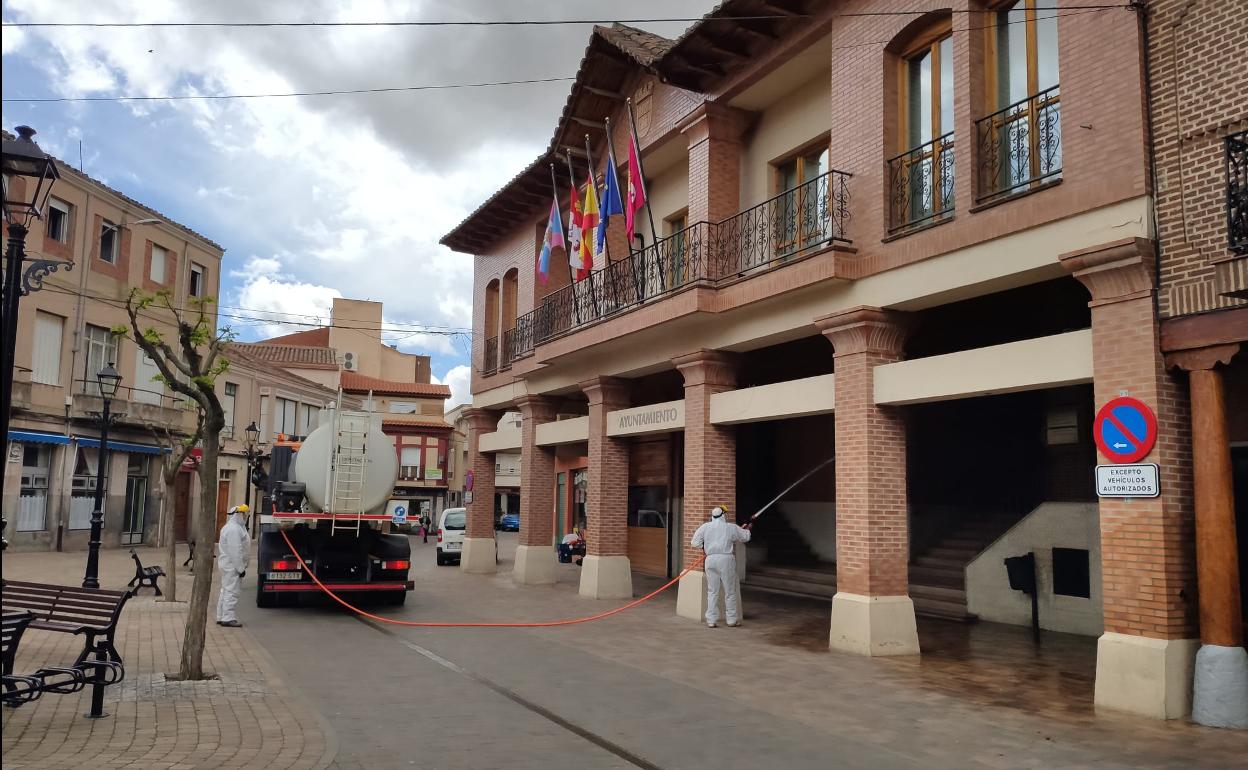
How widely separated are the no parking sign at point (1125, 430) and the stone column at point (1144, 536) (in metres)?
0.08

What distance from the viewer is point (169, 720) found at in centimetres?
729

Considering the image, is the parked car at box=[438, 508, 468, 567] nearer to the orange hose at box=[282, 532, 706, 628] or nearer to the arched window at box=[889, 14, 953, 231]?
the orange hose at box=[282, 532, 706, 628]

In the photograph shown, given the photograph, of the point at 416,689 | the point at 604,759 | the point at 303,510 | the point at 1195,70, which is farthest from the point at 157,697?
the point at 1195,70

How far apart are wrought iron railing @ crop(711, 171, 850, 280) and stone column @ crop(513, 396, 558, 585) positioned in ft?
26.3

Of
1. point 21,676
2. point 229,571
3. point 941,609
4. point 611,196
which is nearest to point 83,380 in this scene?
point 229,571

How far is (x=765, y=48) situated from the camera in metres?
13.7

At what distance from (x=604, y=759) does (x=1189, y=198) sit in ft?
22.8

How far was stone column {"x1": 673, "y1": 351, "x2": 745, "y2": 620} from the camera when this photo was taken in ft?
48.1

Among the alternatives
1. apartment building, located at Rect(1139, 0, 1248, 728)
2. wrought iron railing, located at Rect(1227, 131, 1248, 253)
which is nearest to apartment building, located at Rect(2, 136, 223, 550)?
apartment building, located at Rect(1139, 0, 1248, 728)

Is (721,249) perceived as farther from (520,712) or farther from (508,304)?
(508,304)

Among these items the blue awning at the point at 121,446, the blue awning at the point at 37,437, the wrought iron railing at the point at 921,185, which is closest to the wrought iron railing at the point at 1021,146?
the wrought iron railing at the point at 921,185

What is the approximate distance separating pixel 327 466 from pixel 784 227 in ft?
26.8

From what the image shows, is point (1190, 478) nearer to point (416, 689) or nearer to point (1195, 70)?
point (1195, 70)

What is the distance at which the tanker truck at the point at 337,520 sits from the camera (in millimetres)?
14938
